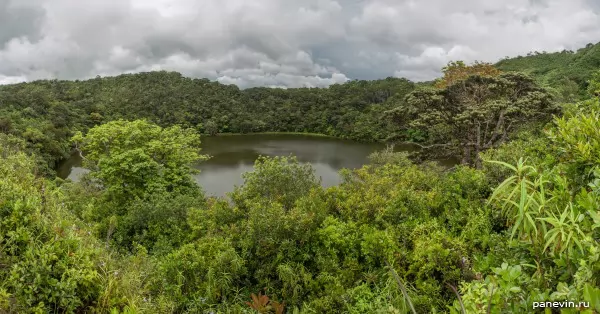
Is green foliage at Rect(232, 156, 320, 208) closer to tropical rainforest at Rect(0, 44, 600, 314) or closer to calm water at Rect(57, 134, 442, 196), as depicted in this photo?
tropical rainforest at Rect(0, 44, 600, 314)

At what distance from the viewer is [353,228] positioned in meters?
5.82

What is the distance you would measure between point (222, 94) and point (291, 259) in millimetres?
68118

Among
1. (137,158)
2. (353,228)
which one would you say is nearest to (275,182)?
(353,228)

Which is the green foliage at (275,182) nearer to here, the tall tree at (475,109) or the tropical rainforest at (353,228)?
the tropical rainforest at (353,228)

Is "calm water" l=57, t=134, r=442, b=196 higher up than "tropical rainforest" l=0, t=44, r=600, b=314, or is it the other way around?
"tropical rainforest" l=0, t=44, r=600, b=314

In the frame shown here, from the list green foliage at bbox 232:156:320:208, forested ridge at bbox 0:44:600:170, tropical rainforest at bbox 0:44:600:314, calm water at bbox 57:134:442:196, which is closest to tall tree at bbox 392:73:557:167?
tropical rainforest at bbox 0:44:600:314

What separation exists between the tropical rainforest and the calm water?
38.3 ft

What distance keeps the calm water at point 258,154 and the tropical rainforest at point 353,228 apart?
11.7 meters

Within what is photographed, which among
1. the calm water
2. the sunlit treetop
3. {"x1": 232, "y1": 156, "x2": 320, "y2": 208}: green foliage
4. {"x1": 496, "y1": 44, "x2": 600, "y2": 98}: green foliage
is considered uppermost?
{"x1": 496, "y1": 44, "x2": 600, "y2": 98}: green foliage

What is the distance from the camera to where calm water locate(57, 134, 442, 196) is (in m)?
26.9

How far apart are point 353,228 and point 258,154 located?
109ft

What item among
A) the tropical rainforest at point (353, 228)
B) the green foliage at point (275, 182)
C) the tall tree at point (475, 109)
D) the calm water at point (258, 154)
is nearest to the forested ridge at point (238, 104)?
the calm water at point (258, 154)

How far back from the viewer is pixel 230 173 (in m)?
28.8

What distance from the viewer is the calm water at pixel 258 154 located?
26855mm
